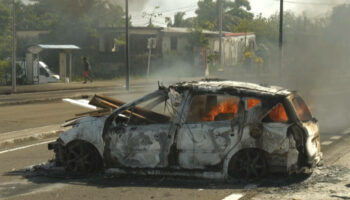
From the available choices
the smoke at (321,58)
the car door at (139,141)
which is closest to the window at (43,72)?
the smoke at (321,58)

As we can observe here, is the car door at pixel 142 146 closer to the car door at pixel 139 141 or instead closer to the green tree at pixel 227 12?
the car door at pixel 139 141

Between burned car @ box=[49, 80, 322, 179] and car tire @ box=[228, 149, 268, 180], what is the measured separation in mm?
14

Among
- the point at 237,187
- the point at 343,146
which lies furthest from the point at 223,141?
the point at 343,146

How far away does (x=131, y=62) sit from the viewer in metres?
55.7

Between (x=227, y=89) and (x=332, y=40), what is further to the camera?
(x=332, y=40)

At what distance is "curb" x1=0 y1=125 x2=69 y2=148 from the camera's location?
46.2 feet

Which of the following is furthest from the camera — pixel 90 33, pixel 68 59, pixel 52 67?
pixel 90 33

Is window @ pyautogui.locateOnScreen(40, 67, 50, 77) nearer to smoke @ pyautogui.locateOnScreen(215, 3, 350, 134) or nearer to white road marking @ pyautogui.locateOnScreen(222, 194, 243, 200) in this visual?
smoke @ pyautogui.locateOnScreen(215, 3, 350, 134)

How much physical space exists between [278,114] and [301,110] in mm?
548

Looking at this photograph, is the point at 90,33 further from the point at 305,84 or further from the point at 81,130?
the point at 81,130

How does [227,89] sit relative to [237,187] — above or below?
above

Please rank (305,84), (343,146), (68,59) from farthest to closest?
(68,59), (305,84), (343,146)

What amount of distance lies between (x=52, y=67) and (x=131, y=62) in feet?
22.8

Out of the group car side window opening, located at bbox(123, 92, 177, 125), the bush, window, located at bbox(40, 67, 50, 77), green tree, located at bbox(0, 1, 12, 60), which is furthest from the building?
Answer: car side window opening, located at bbox(123, 92, 177, 125)
